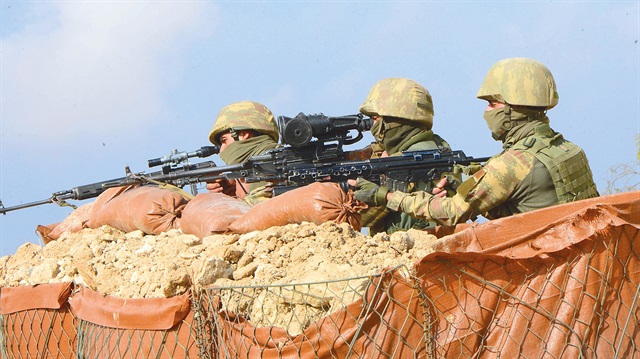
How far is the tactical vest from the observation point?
468 cm

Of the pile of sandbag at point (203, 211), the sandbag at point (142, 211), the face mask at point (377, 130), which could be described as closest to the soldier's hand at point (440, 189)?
the pile of sandbag at point (203, 211)

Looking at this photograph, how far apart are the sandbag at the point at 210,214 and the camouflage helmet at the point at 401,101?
1.05 metres

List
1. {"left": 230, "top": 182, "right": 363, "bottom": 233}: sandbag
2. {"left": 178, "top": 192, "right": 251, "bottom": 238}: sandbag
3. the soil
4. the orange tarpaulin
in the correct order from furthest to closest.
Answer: {"left": 178, "top": 192, "right": 251, "bottom": 238}: sandbag → {"left": 230, "top": 182, "right": 363, "bottom": 233}: sandbag → the soil → the orange tarpaulin

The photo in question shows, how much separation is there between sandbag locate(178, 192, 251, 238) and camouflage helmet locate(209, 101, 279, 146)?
61.2 inches

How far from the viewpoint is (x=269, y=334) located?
3760 mm

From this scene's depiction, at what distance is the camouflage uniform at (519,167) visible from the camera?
4.70 meters

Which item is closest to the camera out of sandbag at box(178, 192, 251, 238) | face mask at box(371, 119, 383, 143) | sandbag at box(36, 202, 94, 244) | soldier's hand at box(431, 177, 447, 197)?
soldier's hand at box(431, 177, 447, 197)

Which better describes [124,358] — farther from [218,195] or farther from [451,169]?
[451,169]

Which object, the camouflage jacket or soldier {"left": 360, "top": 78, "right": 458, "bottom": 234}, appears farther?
soldier {"left": 360, "top": 78, "right": 458, "bottom": 234}

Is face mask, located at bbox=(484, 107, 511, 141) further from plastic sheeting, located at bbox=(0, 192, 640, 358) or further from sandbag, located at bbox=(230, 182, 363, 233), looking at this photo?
plastic sheeting, located at bbox=(0, 192, 640, 358)

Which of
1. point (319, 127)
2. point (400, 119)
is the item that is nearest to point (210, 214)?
point (319, 127)

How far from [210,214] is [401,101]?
4.59 feet

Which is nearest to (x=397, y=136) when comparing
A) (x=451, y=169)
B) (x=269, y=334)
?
(x=451, y=169)

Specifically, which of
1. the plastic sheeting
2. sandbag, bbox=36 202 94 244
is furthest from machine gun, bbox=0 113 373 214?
the plastic sheeting
